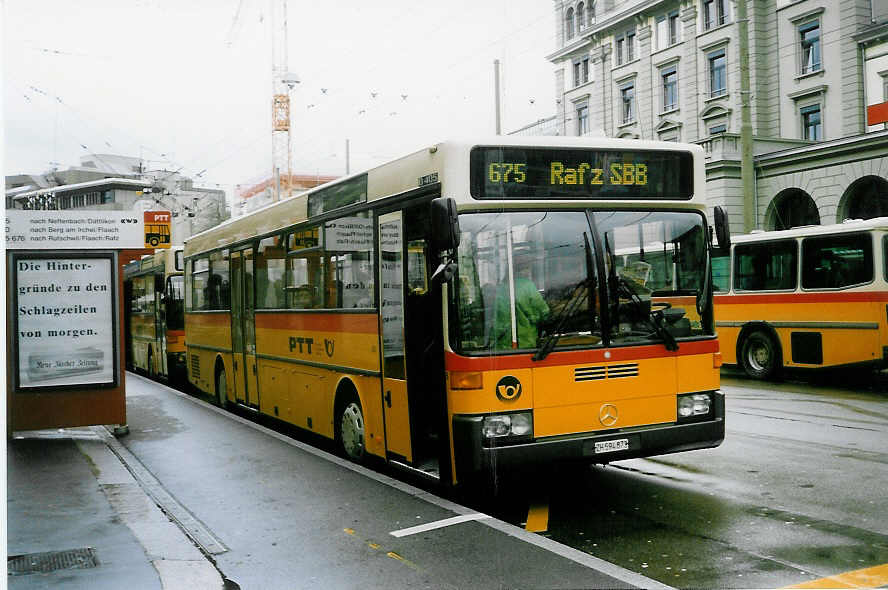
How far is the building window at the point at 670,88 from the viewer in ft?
92.7

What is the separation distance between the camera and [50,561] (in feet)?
19.1

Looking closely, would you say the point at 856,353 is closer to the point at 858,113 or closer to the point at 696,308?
the point at 696,308

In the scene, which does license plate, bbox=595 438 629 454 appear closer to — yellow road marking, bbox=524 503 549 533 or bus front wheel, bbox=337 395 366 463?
yellow road marking, bbox=524 503 549 533

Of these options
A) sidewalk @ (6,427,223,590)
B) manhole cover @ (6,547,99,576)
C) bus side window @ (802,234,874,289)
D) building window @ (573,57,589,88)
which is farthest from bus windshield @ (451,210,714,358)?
bus side window @ (802,234,874,289)

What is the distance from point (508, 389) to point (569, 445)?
0.64 m

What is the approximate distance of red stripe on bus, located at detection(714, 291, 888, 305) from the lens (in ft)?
49.9

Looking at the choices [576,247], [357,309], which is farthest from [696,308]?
[357,309]

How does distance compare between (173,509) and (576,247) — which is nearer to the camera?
(576,247)

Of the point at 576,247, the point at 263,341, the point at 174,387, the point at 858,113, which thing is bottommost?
the point at 174,387

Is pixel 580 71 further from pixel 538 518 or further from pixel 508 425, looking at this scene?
pixel 538 518

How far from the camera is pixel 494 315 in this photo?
6.75m

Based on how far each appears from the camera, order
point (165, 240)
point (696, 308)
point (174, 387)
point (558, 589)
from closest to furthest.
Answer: point (558, 589) < point (696, 308) < point (174, 387) < point (165, 240)

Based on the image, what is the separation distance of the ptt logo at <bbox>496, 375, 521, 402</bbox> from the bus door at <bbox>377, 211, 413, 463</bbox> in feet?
4.34

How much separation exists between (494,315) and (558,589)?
7.26ft
